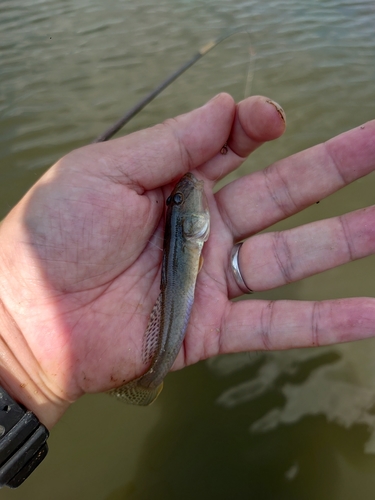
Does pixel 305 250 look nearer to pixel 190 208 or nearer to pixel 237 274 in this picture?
pixel 237 274

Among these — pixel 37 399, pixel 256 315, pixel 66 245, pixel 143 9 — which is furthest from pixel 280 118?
pixel 143 9

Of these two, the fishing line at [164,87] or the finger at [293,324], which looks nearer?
the finger at [293,324]

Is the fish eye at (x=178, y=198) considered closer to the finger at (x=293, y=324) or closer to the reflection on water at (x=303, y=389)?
the finger at (x=293, y=324)

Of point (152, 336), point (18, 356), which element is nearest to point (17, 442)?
point (18, 356)

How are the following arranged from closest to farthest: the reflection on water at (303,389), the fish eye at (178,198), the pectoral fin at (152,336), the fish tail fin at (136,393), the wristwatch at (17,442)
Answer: the wristwatch at (17,442), the fish tail fin at (136,393), the pectoral fin at (152,336), the reflection on water at (303,389), the fish eye at (178,198)

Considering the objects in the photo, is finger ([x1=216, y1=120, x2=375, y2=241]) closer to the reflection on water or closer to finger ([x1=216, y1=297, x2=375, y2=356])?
finger ([x1=216, y1=297, x2=375, y2=356])

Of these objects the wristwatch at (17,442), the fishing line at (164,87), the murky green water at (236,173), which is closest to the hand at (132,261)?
the wristwatch at (17,442)

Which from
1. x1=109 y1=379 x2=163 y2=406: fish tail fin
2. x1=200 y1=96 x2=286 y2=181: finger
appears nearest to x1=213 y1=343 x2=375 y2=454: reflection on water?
x1=109 y1=379 x2=163 y2=406: fish tail fin
